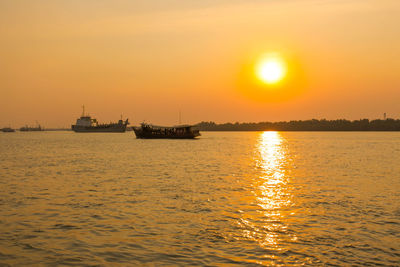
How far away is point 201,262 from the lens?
27.7 ft

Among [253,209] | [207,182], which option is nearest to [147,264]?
[253,209]

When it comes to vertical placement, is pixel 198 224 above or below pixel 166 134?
below

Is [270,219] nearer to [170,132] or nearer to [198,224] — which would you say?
[198,224]

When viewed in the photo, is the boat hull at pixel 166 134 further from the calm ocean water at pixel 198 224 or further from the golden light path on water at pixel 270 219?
the golden light path on water at pixel 270 219

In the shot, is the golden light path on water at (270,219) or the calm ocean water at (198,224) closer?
the calm ocean water at (198,224)

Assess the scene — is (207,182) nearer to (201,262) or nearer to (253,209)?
(253,209)

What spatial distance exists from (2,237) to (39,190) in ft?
29.5

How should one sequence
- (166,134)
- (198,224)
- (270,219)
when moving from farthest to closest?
1. (166,134)
2. (270,219)
3. (198,224)

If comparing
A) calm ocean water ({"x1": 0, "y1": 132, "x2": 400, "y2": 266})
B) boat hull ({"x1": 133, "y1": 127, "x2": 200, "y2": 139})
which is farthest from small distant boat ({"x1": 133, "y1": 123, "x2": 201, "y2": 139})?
calm ocean water ({"x1": 0, "y1": 132, "x2": 400, "y2": 266})

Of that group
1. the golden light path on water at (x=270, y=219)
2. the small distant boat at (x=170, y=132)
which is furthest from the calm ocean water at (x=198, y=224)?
the small distant boat at (x=170, y=132)

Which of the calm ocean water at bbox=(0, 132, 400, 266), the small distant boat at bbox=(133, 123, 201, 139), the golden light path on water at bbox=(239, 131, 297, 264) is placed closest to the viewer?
the calm ocean water at bbox=(0, 132, 400, 266)

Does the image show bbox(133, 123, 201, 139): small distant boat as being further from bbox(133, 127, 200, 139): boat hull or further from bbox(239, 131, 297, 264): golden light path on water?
bbox(239, 131, 297, 264): golden light path on water

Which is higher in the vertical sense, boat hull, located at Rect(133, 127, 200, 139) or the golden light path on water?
boat hull, located at Rect(133, 127, 200, 139)

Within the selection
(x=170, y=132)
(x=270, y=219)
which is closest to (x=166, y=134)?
(x=170, y=132)
